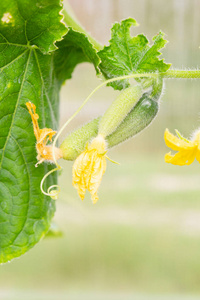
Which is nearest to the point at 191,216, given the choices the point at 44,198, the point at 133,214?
the point at 133,214

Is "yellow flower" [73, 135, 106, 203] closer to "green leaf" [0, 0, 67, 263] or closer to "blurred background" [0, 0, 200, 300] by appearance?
"green leaf" [0, 0, 67, 263]

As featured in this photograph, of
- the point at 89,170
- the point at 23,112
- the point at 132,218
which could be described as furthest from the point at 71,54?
the point at 132,218

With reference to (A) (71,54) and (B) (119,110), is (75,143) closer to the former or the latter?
(B) (119,110)

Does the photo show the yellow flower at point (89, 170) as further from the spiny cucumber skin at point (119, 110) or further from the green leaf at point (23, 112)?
the green leaf at point (23, 112)

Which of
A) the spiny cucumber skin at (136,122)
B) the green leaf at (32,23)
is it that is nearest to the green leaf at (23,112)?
the green leaf at (32,23)

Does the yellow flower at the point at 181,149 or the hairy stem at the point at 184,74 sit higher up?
the hairy stem at the point at 184,74

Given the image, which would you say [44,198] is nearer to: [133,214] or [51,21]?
[51,21]

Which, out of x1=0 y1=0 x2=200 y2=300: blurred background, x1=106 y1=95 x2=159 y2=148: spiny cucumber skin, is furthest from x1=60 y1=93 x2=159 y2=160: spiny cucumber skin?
x1=0 y1=0 x2=200 y2=300: blurred background
